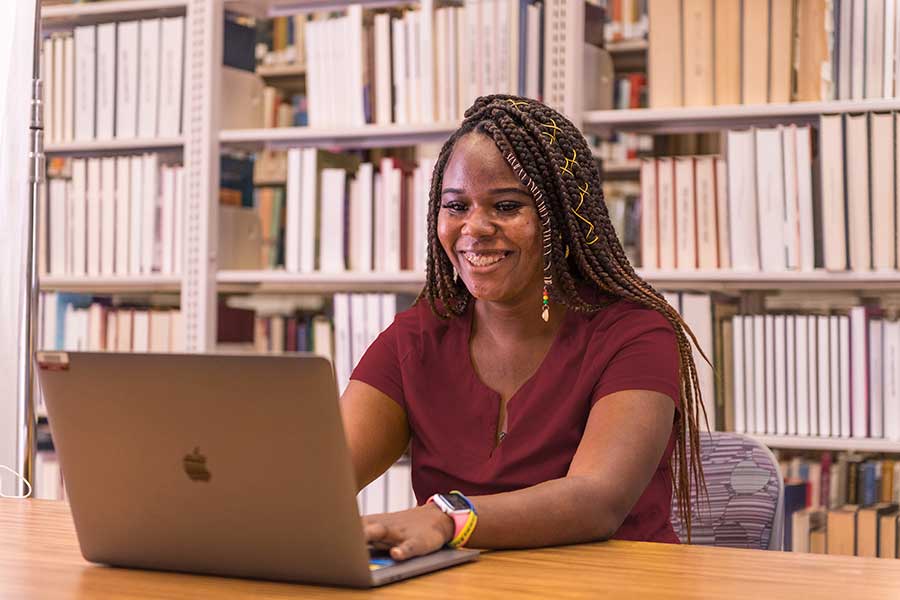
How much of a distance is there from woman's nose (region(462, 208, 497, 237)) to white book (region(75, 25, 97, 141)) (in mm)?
1786

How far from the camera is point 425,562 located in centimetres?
108

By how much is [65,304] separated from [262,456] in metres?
2.41

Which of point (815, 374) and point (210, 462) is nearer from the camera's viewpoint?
point (210, 462)

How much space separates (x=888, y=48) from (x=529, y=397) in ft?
4.44

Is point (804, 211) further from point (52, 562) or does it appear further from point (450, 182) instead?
point (52, 562)

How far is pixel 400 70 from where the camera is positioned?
2.90 meters

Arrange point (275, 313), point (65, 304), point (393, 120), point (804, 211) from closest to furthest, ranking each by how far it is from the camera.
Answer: point (804, 211) → point (393, 120) → point (65, 304) → point (275, 313)

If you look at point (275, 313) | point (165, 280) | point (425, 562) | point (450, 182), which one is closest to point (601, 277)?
point (450, 182)

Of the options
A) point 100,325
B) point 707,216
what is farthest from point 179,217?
point 707,216

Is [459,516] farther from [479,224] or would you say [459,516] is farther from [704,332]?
[704,332]

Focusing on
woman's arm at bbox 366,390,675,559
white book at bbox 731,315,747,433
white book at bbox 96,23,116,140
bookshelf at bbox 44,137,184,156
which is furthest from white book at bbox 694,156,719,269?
white book at bbox 96,23,116,140

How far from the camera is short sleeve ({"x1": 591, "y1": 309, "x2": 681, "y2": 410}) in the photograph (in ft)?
4.94

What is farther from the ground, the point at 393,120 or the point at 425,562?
the point at 393,120

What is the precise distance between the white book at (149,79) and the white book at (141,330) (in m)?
0.46
